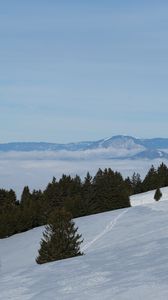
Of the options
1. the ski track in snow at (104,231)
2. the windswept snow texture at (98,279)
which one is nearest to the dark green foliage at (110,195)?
the ski track in snow at (104,231)

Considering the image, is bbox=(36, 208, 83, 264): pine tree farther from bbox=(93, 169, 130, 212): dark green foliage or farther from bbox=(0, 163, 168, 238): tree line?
bbox=(93, 169, 130, 212): dark green foliage

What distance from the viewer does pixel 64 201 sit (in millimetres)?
79188

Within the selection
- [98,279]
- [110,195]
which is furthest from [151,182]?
[98,279]

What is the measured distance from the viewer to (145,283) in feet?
52.7

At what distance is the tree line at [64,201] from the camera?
6969cm

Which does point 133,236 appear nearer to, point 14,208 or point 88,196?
point 14,208

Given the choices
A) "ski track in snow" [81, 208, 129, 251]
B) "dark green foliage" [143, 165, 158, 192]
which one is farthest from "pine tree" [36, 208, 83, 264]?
"dark green foliage" [143, 165, 158, 192]

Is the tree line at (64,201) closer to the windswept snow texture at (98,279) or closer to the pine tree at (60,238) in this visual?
the pine tree at (60,238)

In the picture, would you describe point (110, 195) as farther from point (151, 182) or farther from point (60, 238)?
point (60, 238)

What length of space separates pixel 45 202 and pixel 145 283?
62.9 m

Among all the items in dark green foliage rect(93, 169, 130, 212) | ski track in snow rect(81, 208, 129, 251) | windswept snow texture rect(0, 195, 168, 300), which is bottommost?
ski track in snow rect(81, 208, 129, 251)

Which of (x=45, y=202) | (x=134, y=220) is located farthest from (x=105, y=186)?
(x=134, y=220)

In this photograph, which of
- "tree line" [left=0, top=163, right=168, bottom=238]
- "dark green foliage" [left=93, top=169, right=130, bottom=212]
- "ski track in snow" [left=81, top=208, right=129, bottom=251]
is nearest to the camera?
"ski track in snow" [left=81, top=208, right=129, bottom=251]

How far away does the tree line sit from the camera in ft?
229
